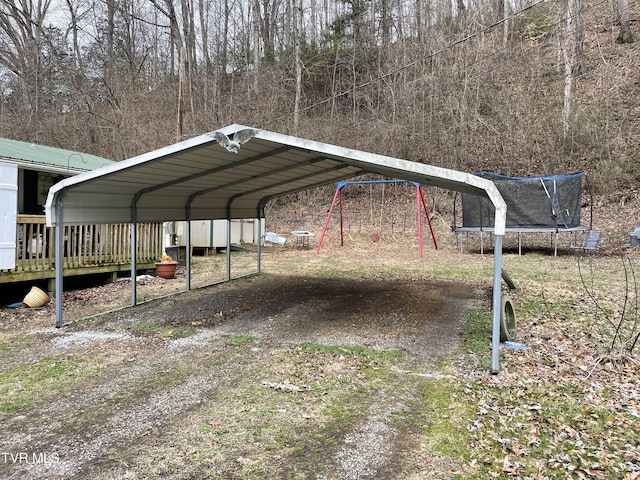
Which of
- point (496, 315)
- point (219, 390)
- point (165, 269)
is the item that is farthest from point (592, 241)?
point (219, 390)

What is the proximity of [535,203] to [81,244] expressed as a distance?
39.0 ft

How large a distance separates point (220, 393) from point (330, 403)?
923 mm

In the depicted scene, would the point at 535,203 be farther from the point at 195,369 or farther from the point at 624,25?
the point at 195,369

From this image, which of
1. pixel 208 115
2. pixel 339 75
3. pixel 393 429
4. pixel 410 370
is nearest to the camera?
pixel 393 429

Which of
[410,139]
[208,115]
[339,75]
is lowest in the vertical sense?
[410,139]

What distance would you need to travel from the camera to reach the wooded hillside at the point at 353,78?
16641 mm

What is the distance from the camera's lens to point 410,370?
4.17 metres

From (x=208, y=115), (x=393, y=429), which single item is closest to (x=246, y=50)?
(x=208, y=115)

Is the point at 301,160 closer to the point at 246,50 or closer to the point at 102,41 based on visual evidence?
the point at 246,50

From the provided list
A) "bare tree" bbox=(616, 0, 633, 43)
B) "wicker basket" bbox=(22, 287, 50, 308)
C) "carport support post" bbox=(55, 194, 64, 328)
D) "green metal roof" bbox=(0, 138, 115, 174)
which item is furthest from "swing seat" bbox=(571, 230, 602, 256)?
"green metal roof" bbox=(0, 138, 115, 174)

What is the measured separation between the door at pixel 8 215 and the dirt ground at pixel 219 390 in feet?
3.04

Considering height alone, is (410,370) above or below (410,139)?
below

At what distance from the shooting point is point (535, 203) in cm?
1286

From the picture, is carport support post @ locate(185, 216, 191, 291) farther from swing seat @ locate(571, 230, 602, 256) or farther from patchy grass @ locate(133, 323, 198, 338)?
swing seat @ locate(571, 230, 602, 256)
